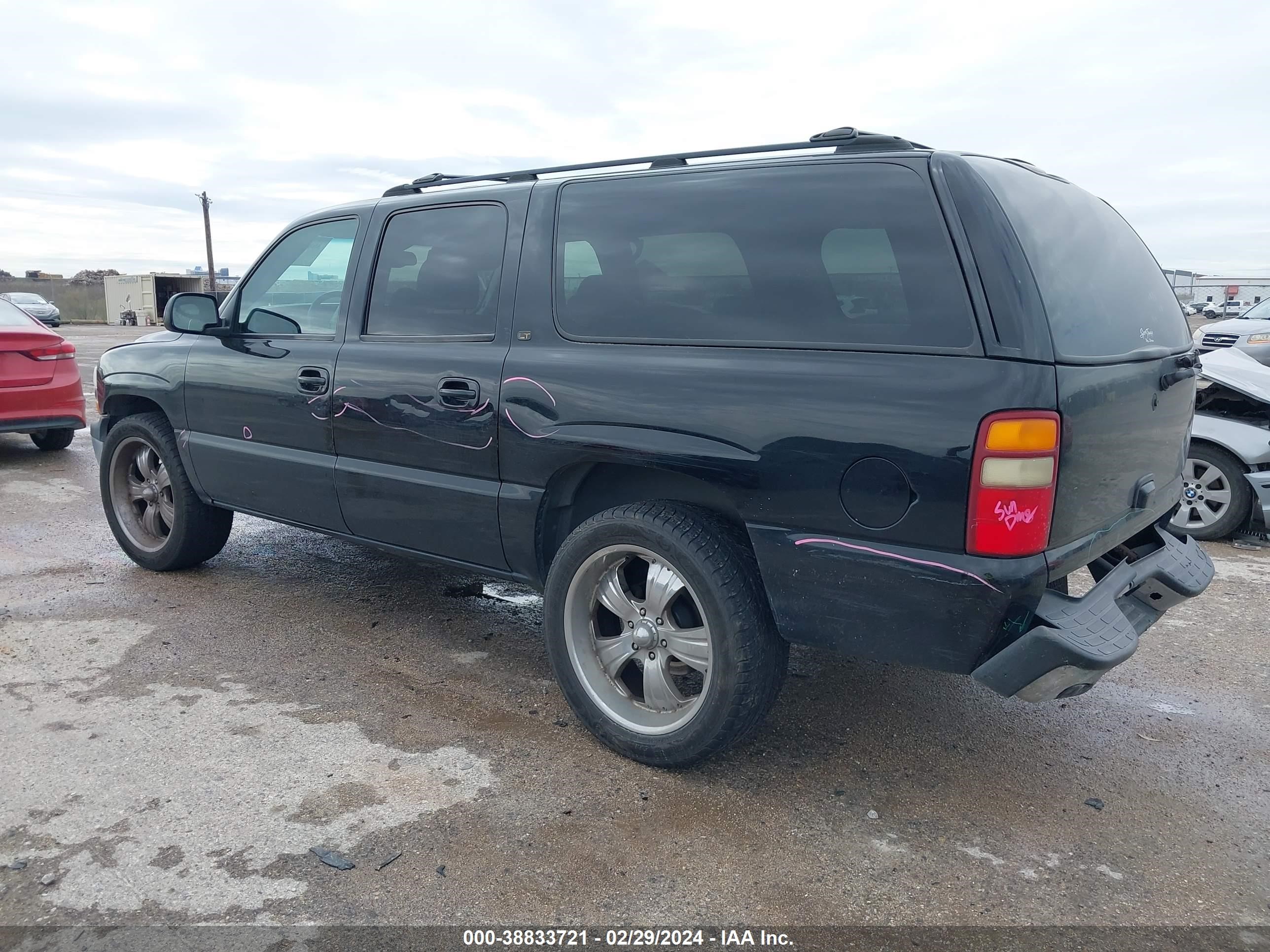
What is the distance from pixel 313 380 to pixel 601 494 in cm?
147

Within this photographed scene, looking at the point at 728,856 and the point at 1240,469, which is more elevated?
the point at 1240,469

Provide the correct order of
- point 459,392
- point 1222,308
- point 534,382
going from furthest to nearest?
1. point 1222,308
2. point 459,392
3. point 534,382

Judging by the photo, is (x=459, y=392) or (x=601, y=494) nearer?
(x=601, y=494)

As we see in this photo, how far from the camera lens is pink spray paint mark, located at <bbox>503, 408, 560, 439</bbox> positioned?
130 inches

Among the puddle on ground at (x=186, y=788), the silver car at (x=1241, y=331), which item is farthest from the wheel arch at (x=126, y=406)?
the silver car at (x=1241, y=331)

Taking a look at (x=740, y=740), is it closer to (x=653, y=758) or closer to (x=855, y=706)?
(x=653, y=758)

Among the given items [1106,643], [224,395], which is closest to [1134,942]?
[1106,643]

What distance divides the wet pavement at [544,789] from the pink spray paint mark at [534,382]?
46.3 inches

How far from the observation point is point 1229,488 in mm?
5996

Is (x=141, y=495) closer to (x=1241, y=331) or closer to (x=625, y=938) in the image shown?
(x=625, y=938)

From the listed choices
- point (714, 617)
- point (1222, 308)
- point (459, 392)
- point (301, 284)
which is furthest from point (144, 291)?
point (1222, 308)

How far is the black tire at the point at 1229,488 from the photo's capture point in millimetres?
5934

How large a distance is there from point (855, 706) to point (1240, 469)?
3727mm

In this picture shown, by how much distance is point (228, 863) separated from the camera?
264 cm
